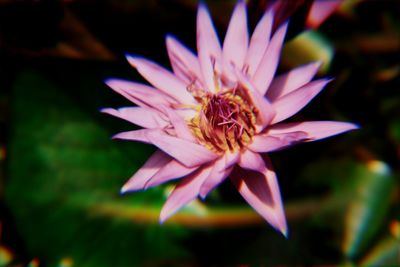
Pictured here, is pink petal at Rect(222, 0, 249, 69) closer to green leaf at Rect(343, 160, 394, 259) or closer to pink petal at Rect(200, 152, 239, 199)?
pink petal at Rect(200, 152, 239, 199)

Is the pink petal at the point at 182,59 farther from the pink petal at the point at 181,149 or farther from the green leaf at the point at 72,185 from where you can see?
the green leaf at the point at 72,185

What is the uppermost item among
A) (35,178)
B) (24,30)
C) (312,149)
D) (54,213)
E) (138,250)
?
(24,30)

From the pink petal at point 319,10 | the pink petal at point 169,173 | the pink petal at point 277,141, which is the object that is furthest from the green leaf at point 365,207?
the pink petal at point 169,173

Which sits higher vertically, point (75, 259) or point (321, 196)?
point (75, 259)

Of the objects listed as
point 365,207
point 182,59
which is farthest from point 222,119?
point 365,207

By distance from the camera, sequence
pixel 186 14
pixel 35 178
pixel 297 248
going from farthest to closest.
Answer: pixel 186 14 → pixel 297 248 → pixel 35 178

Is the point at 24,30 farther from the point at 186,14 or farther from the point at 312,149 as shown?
the point at 312,149

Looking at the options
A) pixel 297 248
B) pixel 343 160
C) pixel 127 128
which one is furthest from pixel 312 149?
pixel 127 128

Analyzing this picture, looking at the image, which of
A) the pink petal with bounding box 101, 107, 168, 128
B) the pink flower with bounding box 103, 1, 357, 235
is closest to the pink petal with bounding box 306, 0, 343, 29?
the pink flower with bounding box 103, 1, 357, 235
